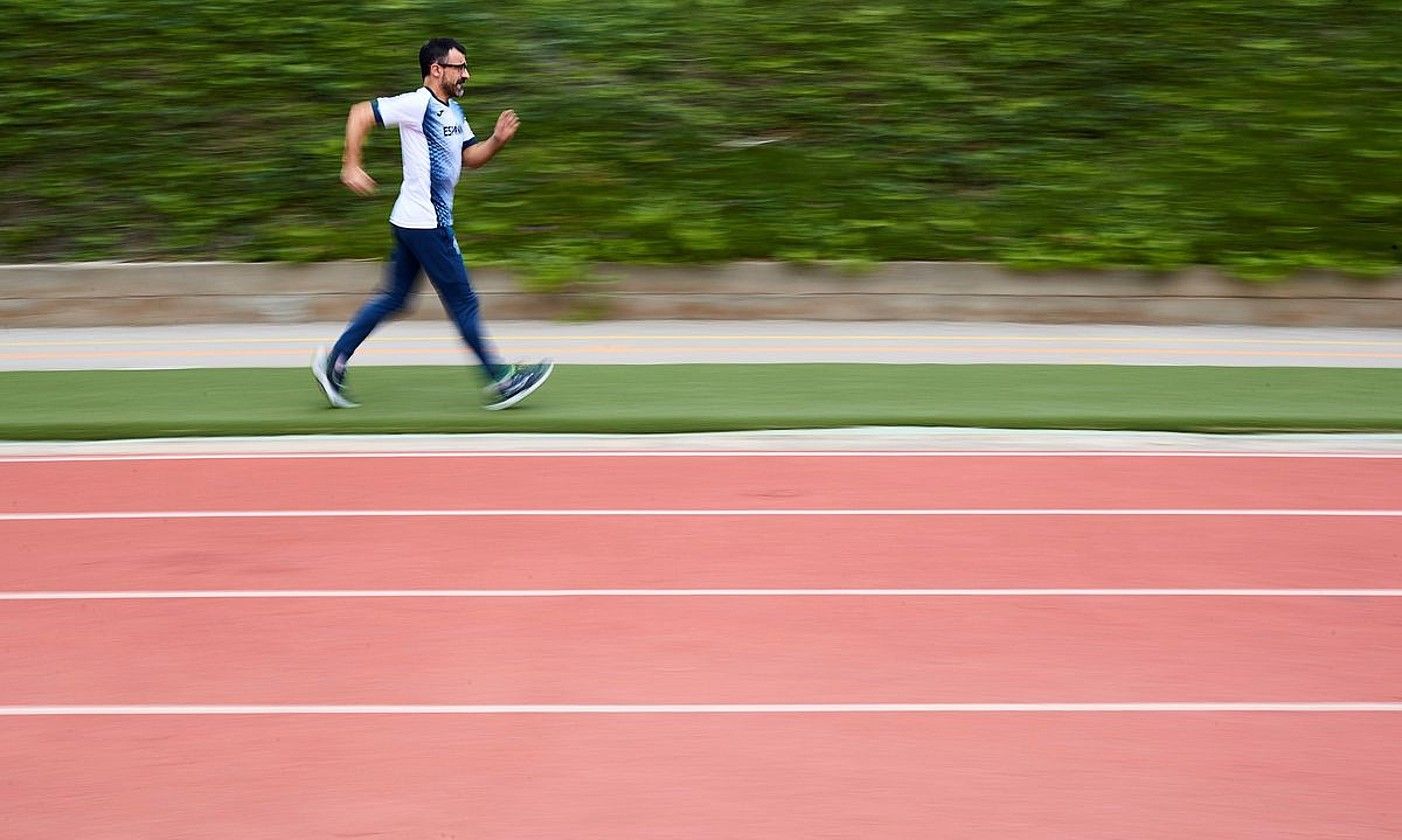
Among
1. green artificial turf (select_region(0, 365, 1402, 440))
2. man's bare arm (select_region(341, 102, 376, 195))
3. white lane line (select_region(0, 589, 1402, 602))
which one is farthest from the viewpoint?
green artificial turf (select_region(0, 365, 1402, 440))

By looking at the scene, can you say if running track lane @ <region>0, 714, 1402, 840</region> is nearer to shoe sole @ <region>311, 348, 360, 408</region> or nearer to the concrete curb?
shoe sole @ <region>311, 348, 360, 408</region>

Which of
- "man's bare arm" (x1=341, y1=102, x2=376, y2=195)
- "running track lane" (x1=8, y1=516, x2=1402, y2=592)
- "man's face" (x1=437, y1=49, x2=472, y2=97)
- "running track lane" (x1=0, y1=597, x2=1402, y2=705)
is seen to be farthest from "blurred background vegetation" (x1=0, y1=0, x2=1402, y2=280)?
"running track lane" (x1=0, y1=597, x2=1402, y2=705)

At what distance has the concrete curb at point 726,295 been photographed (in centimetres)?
1240

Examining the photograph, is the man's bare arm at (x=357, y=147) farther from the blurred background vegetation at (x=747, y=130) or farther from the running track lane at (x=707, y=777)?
the blurred background vegetation at (x=747, y=130)

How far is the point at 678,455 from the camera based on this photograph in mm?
7844

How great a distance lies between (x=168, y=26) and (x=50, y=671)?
39.8 ft

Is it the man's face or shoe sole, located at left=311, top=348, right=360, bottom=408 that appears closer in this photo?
the man's face

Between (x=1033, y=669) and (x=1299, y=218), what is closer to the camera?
(x=1033, y=669)

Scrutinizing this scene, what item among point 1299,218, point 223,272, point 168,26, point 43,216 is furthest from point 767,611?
point 168,26

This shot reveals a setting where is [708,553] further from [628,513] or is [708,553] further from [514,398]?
[514,398]

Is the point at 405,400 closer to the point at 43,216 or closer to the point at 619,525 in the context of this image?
the point at 619,525

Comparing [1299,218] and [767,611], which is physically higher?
[767,611]

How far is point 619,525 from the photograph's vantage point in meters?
6.57

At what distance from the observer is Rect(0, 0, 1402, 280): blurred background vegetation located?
43.2ft
